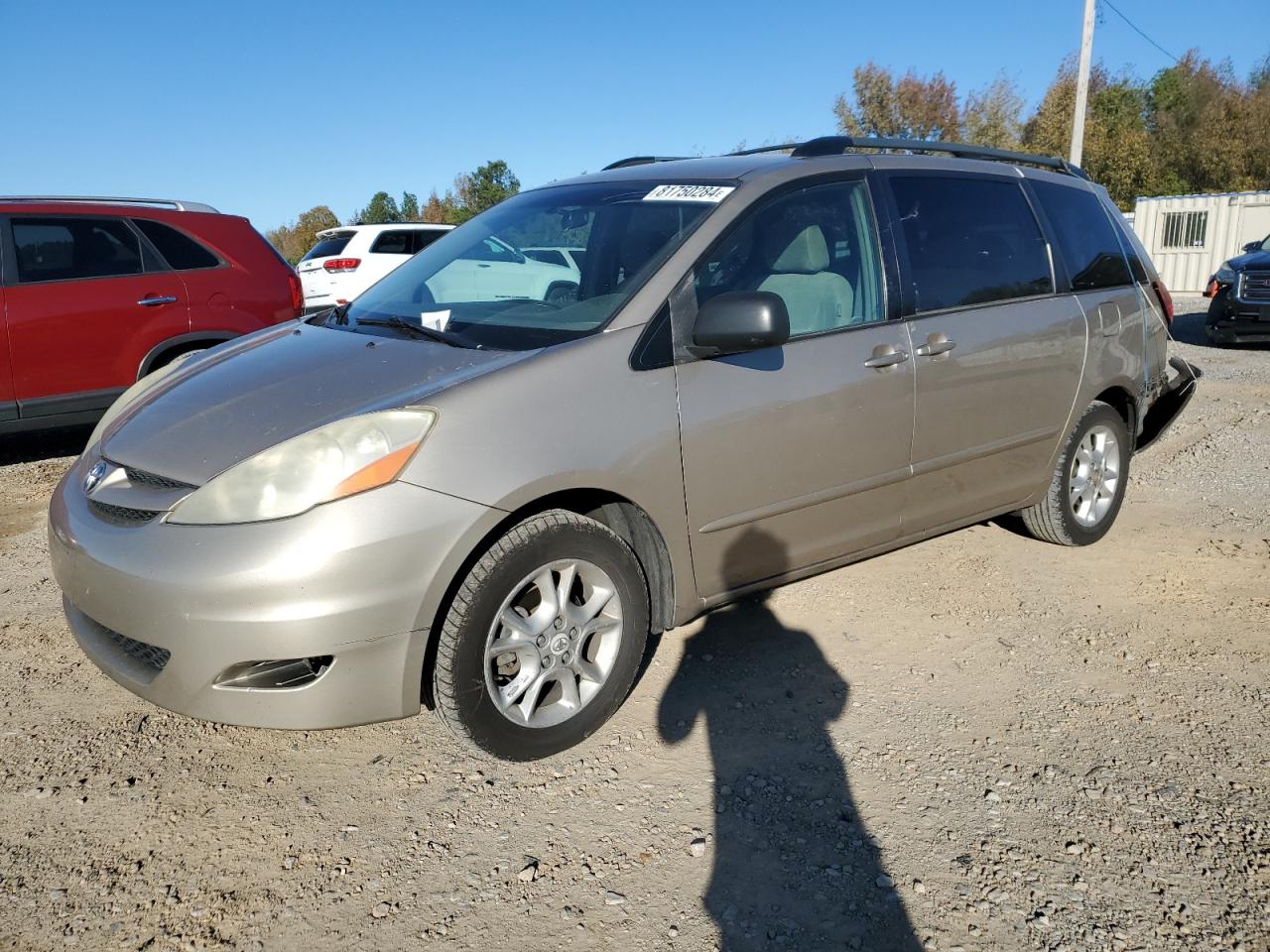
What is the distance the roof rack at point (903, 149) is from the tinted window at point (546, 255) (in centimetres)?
99

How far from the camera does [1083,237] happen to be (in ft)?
15.1

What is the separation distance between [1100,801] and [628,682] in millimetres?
1418

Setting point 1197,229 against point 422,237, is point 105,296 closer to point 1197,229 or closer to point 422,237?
point 422,237

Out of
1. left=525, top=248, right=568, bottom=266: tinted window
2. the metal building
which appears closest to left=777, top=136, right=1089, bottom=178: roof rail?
left=525, top=248, right=568, bottom=266: tinted window

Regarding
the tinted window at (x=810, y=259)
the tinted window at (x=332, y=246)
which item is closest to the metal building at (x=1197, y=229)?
the tinted window at (x=332, y=246)

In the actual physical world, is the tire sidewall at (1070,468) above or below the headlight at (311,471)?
below

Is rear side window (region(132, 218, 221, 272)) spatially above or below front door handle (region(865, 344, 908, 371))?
above

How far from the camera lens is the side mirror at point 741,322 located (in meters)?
2.97

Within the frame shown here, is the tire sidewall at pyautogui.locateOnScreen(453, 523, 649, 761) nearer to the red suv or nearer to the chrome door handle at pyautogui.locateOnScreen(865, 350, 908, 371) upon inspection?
the chrome door handle at pyautogui.locateOnScreen(865, 350, 908, 371)

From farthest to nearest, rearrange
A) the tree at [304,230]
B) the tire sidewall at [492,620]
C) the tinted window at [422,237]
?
1. the tree at [304,230]
2. the tinted window at [422,237]
3. the tire sidewall at [492,620]

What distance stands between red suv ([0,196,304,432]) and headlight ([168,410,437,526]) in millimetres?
4361

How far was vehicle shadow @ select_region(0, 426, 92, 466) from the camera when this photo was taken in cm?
691

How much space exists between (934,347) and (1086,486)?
5.17ft

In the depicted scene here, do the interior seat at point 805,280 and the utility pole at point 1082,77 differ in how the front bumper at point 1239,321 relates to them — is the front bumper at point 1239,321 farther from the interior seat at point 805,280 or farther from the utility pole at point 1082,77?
the interior seat at point 805,280
